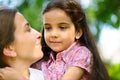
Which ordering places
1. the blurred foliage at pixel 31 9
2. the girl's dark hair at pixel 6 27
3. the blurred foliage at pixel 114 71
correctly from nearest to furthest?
the girl's dark hair at pixel 6 27 → the blurred foliage at pixel 31 9 → the blurred foliage at pixel 114 71

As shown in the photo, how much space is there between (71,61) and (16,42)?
12.1 inches

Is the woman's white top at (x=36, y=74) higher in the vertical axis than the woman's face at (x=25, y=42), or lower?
lower

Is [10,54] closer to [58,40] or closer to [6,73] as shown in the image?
[6,73]

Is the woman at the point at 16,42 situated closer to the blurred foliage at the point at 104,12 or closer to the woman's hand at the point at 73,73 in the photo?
the woman's hand at the point at 73,73

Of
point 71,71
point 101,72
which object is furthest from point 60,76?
point 101,72

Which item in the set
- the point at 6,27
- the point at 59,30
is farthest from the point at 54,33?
the point at 6,27

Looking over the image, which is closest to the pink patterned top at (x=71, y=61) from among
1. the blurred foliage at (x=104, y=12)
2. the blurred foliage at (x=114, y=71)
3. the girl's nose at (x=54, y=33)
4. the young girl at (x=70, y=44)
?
the young girl at (x=70, y=44)

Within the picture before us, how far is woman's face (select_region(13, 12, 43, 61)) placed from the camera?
7.93ft

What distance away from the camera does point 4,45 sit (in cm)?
239

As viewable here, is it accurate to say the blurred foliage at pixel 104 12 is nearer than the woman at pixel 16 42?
No

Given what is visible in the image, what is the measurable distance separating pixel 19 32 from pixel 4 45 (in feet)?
0.35

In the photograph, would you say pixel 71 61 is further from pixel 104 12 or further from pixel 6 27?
pixel 104 12

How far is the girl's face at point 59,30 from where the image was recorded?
2449mm

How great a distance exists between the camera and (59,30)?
8.06 ft
